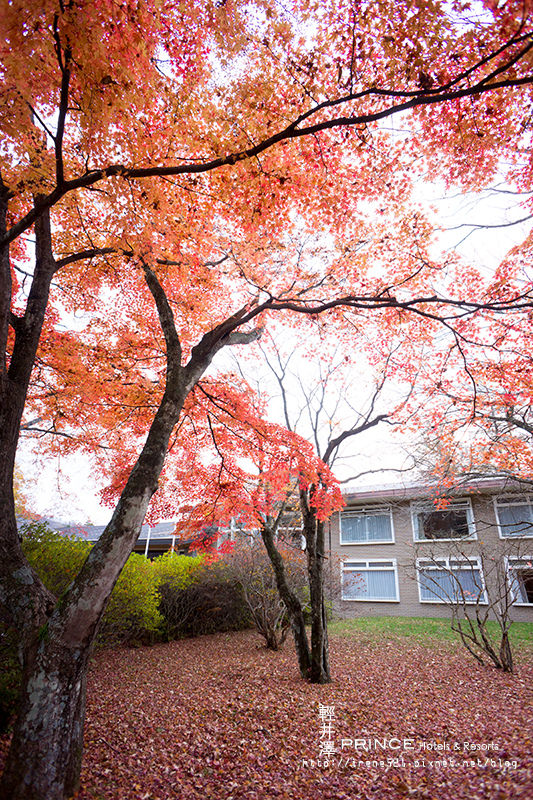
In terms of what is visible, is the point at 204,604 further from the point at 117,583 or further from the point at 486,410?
the point at 486,410

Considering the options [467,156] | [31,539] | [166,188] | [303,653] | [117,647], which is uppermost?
[467,156]

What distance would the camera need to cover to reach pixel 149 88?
148 inches

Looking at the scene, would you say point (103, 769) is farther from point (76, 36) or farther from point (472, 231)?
point (472, 231)

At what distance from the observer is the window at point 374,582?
14.8 metres

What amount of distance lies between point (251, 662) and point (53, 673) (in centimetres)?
550

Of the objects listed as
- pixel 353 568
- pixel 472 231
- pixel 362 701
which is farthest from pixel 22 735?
pixel 353 568

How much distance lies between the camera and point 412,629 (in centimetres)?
1090

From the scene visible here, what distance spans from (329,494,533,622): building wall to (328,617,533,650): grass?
0.73 metres

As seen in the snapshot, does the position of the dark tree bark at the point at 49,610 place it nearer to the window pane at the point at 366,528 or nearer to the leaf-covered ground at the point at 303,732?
the leaf-covered ground at the point at 303,732

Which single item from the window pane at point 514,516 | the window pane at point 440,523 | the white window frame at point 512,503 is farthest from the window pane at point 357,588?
the window pane at point 514,516

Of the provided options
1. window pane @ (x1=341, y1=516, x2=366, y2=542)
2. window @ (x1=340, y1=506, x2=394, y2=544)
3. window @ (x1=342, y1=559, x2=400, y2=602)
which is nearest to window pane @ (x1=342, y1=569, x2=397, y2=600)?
window @ (x1=342, y1=559, x2=400, y2=602)

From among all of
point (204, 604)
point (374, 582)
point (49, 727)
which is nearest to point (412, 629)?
point (374, 582)

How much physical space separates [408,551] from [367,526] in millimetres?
1891

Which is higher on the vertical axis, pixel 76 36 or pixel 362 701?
pixel 76 36
